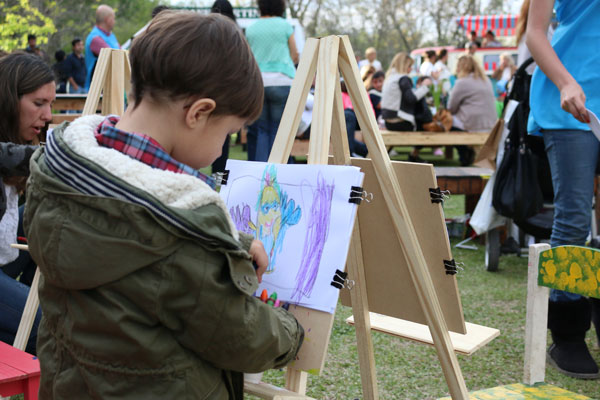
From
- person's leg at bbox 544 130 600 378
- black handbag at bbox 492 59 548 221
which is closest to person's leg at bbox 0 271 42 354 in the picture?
person's leg at bbox 544 130 600 378

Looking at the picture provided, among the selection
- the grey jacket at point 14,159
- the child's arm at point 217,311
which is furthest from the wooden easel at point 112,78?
the child's arm at point 217,311

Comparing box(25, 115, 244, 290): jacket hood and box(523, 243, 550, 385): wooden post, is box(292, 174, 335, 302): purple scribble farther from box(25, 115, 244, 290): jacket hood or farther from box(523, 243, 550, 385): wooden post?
box(523, 243, 550, 385): wooden post

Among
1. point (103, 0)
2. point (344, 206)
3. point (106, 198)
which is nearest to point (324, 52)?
point (344, 206)

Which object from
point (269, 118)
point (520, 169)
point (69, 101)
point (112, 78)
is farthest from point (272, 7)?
point (112, 78)

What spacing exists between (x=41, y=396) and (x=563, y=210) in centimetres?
210

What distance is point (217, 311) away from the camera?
121 cm

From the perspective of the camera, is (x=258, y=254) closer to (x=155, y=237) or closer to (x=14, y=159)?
(x=155, y=237)

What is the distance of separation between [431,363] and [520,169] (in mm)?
1220

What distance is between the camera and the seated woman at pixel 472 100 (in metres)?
8.98

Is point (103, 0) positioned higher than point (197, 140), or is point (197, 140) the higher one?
point (103, 0)

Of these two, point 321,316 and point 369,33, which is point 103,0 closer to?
point 369,33

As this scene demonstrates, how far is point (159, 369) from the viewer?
4.15ft

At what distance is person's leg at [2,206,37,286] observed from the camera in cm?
288

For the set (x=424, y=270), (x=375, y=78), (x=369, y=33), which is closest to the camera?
(x=424, y=270)
